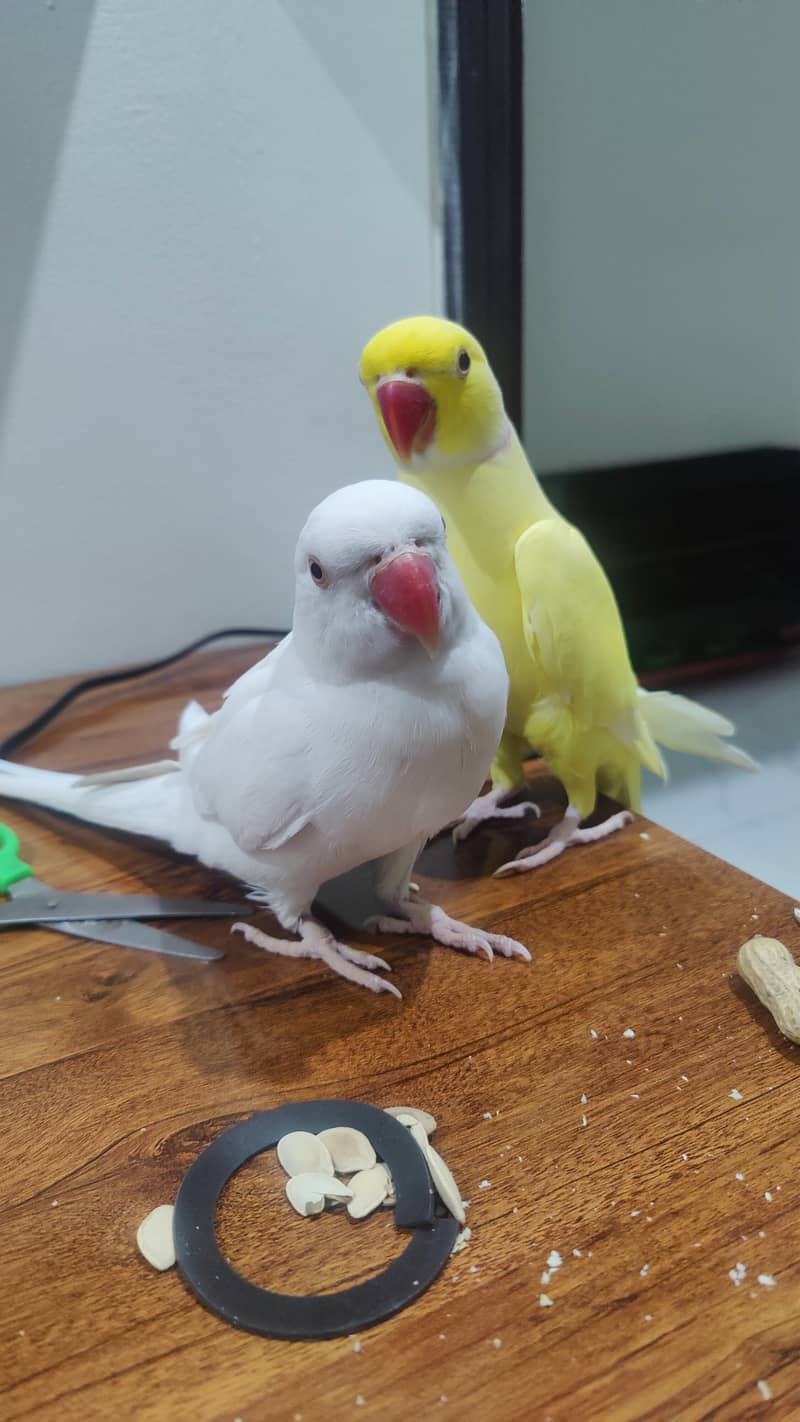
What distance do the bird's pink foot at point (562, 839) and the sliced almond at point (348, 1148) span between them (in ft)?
1.01

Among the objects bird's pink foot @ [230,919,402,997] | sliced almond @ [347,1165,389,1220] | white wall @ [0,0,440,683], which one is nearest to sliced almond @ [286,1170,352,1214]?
sliced almond @ [347,1165,389,1220]

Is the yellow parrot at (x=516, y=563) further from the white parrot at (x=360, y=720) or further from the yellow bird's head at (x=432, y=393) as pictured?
the white parrot at (x=360, y=720)

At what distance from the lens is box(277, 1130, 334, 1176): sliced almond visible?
564 mm

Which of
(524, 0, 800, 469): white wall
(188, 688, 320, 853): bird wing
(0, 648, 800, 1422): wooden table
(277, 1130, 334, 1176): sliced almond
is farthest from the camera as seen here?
(524, 0, 800, 469): white wall

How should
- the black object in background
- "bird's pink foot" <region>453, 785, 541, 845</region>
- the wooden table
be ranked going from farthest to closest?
the black object in background
"bird's pink foot" <region>453, 785, 541, 845</region>
the wooden table

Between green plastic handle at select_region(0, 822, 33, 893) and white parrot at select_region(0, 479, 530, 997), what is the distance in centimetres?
18

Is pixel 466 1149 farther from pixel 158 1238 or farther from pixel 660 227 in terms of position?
pixel 660 227

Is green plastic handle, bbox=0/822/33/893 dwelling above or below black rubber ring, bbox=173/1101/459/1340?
below

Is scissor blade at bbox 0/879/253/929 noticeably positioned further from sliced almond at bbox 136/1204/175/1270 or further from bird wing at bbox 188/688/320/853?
sliced almond at bbox 136/1204/175/1270

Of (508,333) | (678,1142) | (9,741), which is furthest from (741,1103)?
(508,333)

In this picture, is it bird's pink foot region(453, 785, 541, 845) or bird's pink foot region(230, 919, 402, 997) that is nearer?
bird's pink foot region(230, 919, 402, 997)

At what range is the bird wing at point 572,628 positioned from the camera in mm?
821

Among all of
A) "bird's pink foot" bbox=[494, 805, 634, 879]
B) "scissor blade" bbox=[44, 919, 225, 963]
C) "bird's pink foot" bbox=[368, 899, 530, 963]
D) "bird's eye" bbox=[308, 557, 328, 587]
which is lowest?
"bird's pink foot" bbox=[494, 805, 634, 879]

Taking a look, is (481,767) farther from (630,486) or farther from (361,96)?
(361,96)
